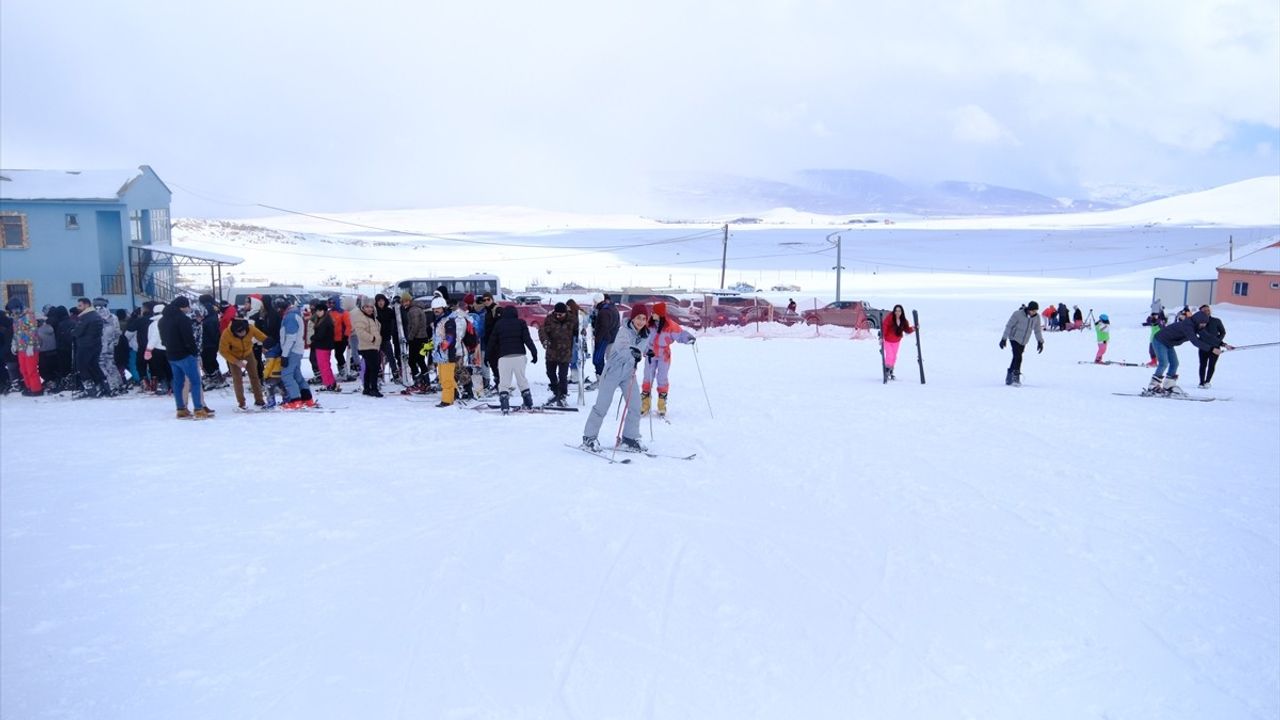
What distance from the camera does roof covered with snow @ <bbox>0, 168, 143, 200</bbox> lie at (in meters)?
33.0

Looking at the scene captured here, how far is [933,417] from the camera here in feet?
39.7

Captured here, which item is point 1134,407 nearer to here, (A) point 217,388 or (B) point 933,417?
(B) point 933,417

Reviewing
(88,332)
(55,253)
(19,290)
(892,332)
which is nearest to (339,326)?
(88,332)

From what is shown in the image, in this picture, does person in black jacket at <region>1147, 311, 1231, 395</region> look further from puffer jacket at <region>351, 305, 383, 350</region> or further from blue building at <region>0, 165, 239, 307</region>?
blue building at <region>0, 165, 239, 307</region>

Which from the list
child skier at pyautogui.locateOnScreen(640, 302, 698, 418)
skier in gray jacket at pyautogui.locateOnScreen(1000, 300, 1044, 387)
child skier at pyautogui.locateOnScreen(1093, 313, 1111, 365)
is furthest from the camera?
child skier at pyautogui.locateOnScreen(1093, 313, 1111, 365)

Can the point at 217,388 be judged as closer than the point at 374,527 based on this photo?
No

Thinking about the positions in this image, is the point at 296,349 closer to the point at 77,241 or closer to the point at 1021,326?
the point at 1021,326

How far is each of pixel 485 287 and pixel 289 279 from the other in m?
37.6

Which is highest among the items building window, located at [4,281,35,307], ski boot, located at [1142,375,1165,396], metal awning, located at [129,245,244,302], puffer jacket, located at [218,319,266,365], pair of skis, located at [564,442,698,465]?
metal awning, located at [129,245,244,302]

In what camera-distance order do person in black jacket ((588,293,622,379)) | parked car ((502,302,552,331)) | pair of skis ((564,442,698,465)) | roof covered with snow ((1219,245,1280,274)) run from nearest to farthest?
pair of skis ((564,442,698,465)) < person in black jacket ((588,293,622,379)) < parked car ((502,302,552,331)) < roof covered with snow ((1219,245,1280,274))

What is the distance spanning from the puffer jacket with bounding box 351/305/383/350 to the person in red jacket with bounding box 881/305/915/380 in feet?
26.9

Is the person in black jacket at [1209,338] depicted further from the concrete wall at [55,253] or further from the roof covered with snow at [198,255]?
the concrete wall at [55,253]

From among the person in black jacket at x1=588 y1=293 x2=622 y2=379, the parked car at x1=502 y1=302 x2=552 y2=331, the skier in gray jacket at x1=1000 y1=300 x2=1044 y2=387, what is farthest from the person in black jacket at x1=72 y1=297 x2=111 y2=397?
the parked car at x1=502 y1=302 x2=552 y2=331

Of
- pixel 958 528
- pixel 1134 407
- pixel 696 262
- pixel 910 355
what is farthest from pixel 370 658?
pixel 696 262
